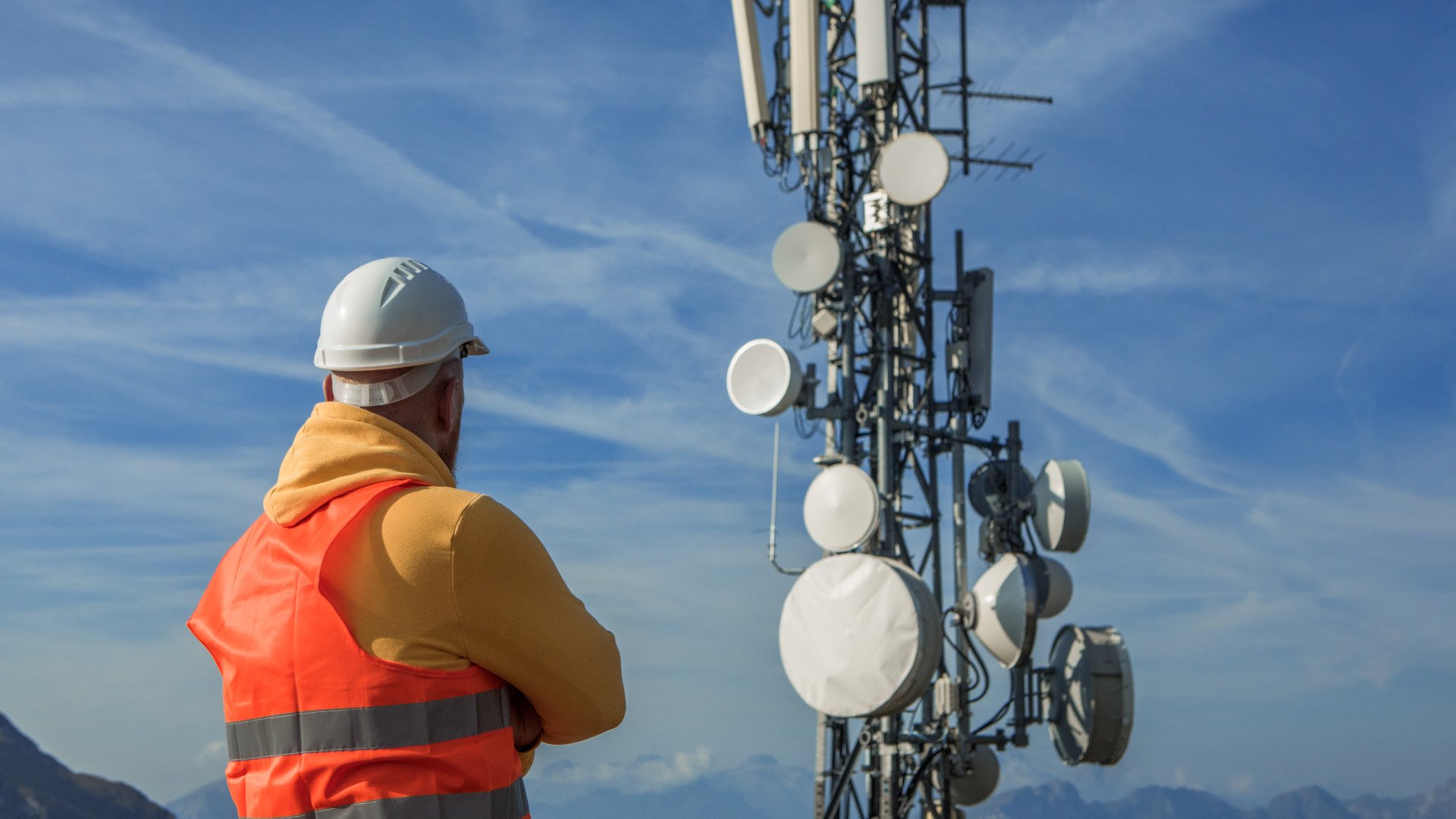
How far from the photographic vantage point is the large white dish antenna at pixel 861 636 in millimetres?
9414

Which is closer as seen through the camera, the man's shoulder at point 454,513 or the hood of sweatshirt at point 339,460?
the man's shoulder at point 454,513

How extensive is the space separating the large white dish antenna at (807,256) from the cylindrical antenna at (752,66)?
1.56 meters

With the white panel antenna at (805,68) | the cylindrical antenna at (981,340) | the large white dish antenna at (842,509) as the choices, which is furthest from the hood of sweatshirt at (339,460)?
the cylindrical antenna at (981,340)

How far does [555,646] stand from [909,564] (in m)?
9.32

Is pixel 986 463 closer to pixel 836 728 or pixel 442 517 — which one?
pixel 836 728

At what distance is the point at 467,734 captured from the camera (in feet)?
6.79

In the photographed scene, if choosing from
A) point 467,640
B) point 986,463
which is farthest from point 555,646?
point 986,463

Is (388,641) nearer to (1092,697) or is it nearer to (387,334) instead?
(387,334)

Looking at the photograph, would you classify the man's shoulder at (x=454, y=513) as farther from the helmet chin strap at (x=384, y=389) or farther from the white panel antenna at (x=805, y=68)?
the white panel antenna at (x=805, y=68)

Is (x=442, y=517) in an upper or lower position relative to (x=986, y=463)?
lower

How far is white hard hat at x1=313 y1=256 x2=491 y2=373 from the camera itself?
7.63ft

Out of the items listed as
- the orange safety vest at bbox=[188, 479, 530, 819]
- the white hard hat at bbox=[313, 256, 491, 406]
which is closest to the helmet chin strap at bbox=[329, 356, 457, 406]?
the white hard hat at bbox=[313, 256, 491, 406]

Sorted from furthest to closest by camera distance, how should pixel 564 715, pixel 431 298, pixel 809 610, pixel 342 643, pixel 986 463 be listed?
pixel 986 463, pixel 809 610, pixel 431 298, pixel 564 715, pixel 342 643

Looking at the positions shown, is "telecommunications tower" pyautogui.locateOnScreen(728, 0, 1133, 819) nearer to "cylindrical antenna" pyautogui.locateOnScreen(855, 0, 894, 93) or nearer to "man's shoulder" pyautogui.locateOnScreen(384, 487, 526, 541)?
"cylindrical antenna" pyautogui.locateOnScreen(855, 0, 894, 93)
